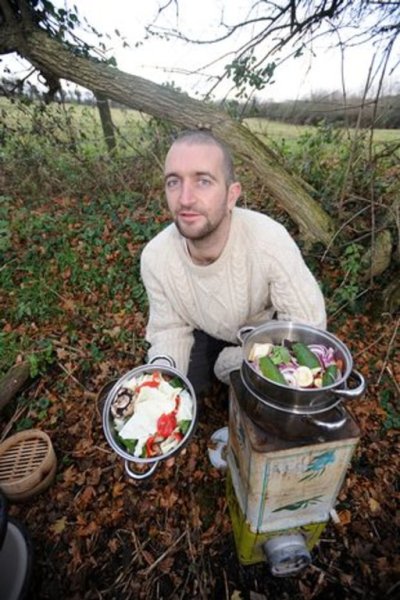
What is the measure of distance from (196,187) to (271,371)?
1259mm

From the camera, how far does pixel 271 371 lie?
1.37m

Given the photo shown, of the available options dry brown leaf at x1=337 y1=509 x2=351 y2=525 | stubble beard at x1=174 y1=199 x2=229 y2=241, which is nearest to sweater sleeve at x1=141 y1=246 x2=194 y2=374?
stubble beard at x1=174 y1=199 x2=229 y2=241

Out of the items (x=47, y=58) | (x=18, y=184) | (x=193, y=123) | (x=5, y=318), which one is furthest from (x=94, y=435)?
(x=18, y=184)

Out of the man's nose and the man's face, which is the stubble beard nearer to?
the man's face

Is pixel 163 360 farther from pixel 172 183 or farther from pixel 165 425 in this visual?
pixel 172 183

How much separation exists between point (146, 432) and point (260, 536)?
1077mm

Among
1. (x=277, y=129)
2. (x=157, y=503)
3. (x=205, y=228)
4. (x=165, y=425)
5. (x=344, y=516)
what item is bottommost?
(x=157, y=503)

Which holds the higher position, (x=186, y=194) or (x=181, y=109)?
(x=181, y=109)

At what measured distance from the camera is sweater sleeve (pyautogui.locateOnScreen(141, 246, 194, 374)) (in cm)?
249

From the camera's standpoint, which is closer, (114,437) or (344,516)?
(114,437)

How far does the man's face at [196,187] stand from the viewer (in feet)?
6.35

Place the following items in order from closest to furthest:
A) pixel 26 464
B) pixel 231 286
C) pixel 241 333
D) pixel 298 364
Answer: pixel 298 364
pixel 241 333
pixel 231 286
pixel 26 464

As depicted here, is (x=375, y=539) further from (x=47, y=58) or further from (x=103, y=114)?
(x=103, y=114)

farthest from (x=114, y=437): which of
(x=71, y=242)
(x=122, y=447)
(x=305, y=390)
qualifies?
(x=71, y=242)
